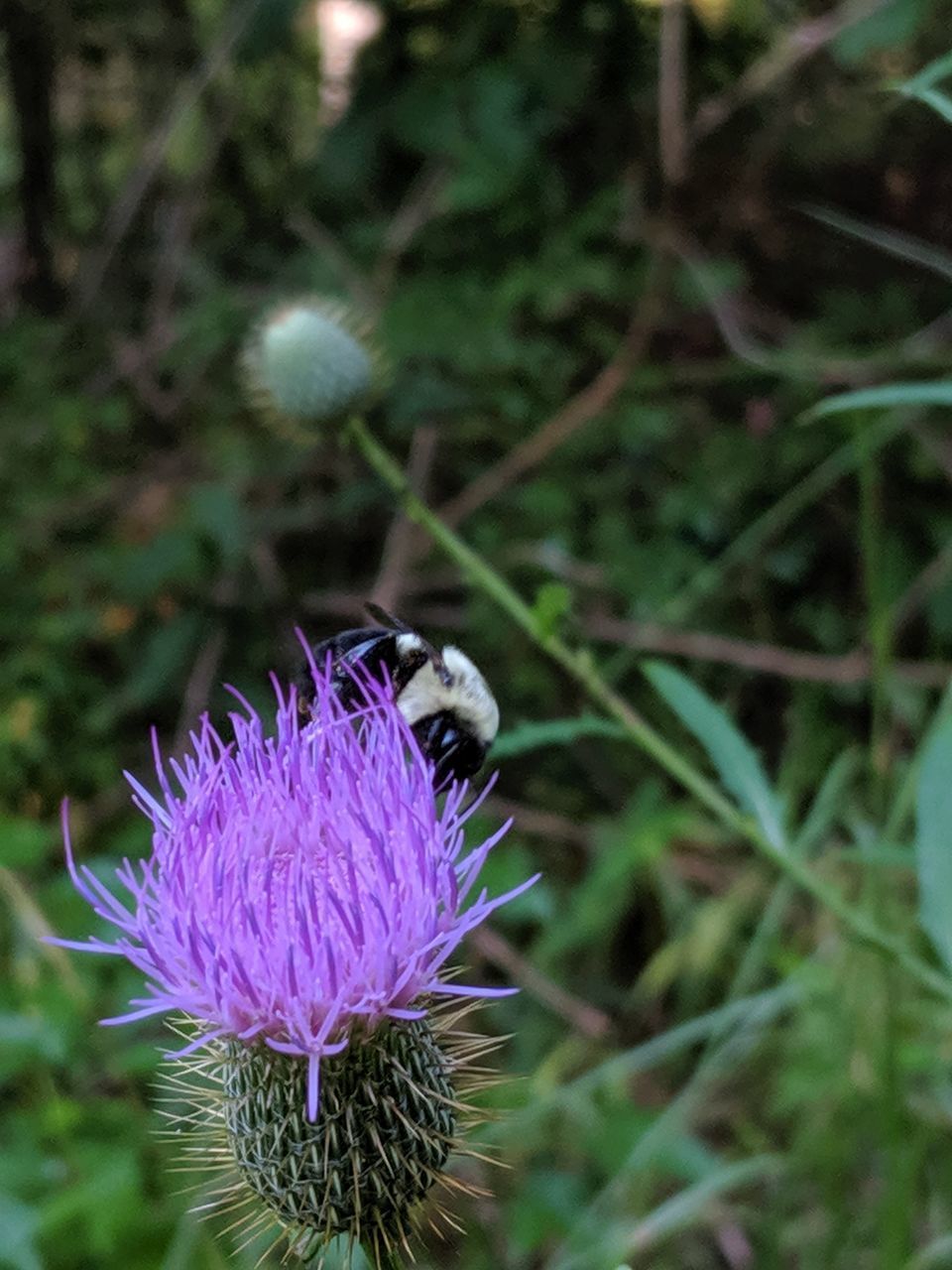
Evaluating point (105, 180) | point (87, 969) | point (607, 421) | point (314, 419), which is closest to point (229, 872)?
point (314, 419)

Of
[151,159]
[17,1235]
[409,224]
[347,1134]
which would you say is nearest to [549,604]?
[347,1134]

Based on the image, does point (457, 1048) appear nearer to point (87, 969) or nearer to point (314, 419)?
point (314, 419)

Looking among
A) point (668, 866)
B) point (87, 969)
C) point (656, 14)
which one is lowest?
point (668, 866)

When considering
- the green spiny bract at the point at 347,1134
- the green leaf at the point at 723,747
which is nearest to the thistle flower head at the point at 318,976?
the green spiny bract at the point at 347,1134

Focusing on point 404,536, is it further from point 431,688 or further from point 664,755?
point 431,688

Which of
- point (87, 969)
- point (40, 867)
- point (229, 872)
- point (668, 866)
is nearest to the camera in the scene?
point (229, 872)

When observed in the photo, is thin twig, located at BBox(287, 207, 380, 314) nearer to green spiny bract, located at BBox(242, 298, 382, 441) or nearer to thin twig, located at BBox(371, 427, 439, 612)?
thin twig, located at BBox(371, 427, 439, 612)
